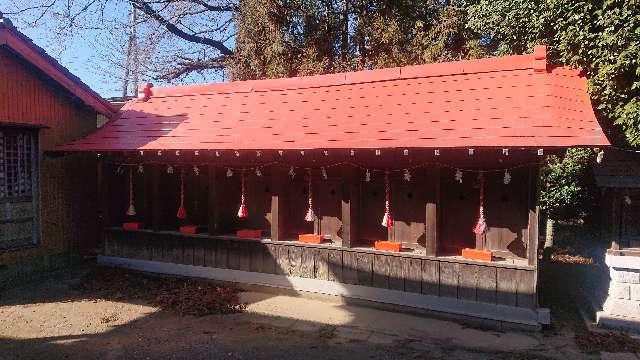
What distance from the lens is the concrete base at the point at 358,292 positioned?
7637 mm

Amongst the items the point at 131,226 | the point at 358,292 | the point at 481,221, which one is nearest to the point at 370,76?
the point at 481,221

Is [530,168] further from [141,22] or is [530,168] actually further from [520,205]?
[141,22]

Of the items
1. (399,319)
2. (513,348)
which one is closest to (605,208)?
(513,348)

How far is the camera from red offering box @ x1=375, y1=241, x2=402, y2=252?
28.3ft

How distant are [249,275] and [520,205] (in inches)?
238

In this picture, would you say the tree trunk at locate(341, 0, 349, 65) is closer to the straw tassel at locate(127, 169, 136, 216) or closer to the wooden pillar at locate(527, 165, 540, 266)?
the straw tassel at locate(127, 169, 136, 216)

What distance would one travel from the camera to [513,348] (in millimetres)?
6844

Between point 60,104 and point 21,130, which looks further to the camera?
point 60,104

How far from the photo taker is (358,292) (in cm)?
888

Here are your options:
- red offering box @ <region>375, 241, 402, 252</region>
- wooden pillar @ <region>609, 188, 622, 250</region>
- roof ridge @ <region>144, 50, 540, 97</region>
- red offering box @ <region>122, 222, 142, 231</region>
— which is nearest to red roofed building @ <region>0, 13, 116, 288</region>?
red offering box @ <region>122, 222, 142, 231</region>

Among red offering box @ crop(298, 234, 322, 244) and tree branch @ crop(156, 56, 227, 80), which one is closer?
red offering box @ crop(298, 234, 322, 244)

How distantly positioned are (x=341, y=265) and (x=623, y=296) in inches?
202

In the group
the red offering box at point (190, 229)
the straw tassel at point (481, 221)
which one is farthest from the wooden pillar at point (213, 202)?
the straw tassel at point (481, 221)

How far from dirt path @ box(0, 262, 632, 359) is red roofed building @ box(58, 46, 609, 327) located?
640 millimetres
